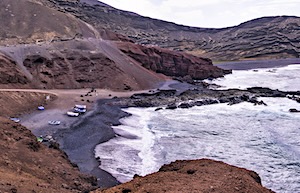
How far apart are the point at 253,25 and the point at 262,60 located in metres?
59.5

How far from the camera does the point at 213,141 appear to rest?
31828mm

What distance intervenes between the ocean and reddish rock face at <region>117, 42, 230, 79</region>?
29.7 meters

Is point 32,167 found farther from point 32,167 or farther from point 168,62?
point 168,62

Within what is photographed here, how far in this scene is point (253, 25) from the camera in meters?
191

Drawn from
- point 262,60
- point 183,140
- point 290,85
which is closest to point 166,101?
point 183,140

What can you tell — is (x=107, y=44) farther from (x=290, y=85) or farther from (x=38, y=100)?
(x=290, y=85)

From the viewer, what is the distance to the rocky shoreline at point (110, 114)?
82.8 ft

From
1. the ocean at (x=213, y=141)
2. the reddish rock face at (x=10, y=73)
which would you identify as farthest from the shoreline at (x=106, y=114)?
the reddish rock face at (x=10, y=73)

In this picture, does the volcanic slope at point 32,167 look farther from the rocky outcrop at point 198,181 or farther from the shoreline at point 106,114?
the rocky outcrop at point 198,181

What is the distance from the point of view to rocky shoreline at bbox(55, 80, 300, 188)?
82.8 ft

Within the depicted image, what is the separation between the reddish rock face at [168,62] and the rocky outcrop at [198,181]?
200 feet

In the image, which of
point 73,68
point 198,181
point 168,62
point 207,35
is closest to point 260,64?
point 168,62

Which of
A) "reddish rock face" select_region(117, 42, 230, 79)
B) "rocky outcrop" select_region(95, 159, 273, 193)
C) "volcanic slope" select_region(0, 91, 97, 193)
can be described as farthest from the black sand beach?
Answer: "reddish rock face" select_region(117, 42, 230, 79)

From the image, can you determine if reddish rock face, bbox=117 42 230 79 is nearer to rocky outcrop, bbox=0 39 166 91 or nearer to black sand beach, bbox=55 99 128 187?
rocky outcrop, bbox=0 39 166 91
